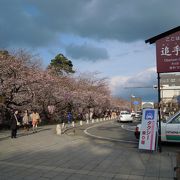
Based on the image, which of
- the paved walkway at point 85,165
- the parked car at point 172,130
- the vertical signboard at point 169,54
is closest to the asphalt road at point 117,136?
the parked car at point 172,130

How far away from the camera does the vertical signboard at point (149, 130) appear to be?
11.0m

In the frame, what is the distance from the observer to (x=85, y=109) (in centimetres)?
5503

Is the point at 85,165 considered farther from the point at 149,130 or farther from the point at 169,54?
the point at 169,54

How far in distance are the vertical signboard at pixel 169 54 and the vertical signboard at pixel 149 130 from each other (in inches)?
66.2

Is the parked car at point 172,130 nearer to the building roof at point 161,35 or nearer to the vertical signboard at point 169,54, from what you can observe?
the vertical signboard at point 169,54

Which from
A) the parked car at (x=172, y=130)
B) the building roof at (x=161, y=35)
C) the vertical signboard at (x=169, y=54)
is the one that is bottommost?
the parked car at (x=172, y=130)

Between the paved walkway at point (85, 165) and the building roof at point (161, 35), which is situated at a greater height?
the building roof at point (161, 35)

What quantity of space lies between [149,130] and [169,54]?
292cm

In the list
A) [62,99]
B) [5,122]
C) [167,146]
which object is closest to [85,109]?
[62,99]

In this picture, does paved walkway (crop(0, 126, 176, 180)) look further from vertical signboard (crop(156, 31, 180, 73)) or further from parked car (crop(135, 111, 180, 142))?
vertical signboard (crop(156, 31, 180, 73))

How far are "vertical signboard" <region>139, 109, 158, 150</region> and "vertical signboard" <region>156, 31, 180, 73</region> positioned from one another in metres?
1.68

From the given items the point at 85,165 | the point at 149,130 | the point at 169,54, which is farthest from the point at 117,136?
the point at 85,165

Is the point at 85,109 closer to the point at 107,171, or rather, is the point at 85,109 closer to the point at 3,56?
the point at 3,56

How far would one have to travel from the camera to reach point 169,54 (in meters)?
11.1
